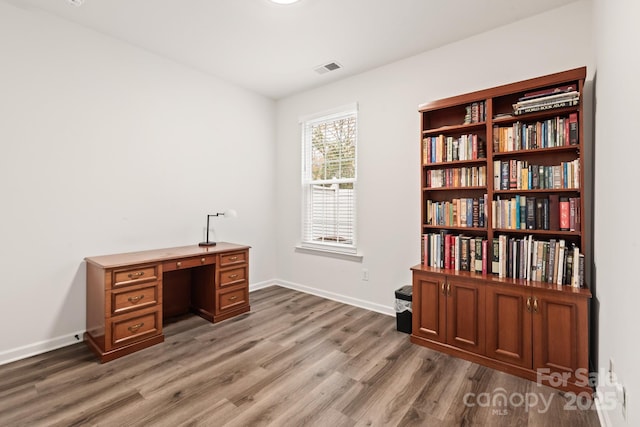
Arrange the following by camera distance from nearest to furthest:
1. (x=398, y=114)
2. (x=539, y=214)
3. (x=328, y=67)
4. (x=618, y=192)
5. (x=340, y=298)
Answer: (x=618, y=192) < (x=539, y=214) < (x=398, y=114) < (x=328, y=67) < (x=340, y=298)

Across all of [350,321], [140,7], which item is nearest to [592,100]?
[350,321]

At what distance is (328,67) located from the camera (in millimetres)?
3588

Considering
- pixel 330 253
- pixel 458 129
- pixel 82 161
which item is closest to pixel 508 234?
pixel 458 129

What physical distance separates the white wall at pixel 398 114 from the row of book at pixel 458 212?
0.33 m

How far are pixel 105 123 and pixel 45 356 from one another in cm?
216

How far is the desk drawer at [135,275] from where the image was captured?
2.50 m

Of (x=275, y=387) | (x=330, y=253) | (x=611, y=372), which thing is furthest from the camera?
(x=330, y=253)

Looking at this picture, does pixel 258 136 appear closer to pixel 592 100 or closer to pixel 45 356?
pixel 45 356

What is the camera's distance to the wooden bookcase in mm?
2119

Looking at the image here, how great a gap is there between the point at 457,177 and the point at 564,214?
855mm

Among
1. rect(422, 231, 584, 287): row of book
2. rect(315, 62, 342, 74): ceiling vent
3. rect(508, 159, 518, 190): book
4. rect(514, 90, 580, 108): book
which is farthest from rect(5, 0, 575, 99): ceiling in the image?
rect(422, 231, 584, 287): row of book

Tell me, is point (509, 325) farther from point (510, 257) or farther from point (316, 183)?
point (316, 183)

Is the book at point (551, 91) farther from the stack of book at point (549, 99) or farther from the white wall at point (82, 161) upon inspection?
the white wall at point (82, 161)

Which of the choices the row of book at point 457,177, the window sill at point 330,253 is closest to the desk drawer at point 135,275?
the window sill at point 330,253
